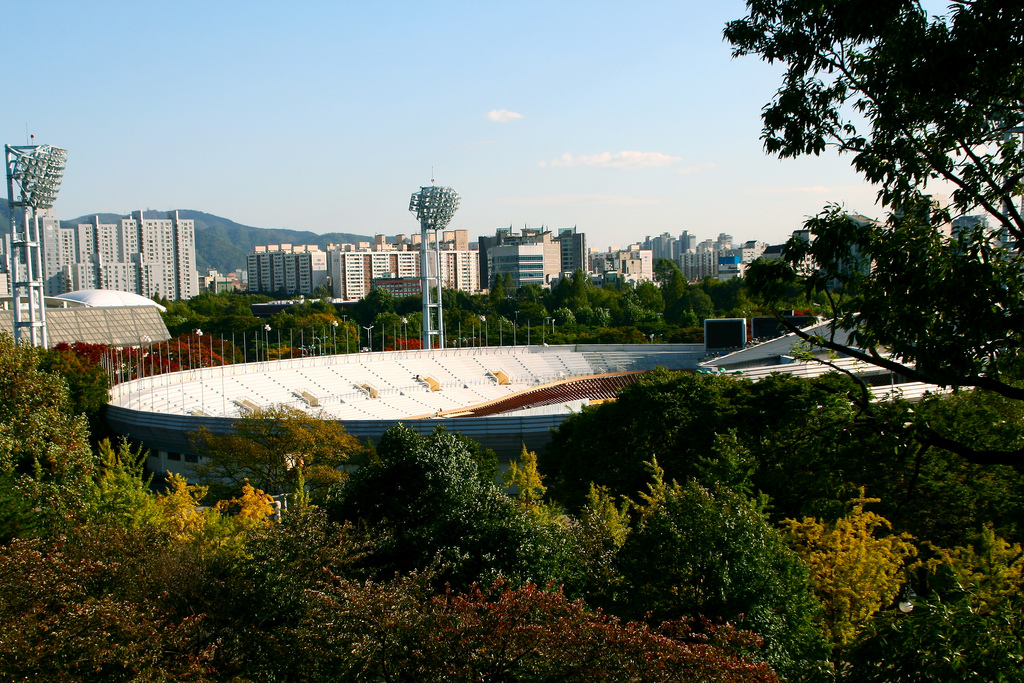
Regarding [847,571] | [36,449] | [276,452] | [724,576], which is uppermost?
[36,449]

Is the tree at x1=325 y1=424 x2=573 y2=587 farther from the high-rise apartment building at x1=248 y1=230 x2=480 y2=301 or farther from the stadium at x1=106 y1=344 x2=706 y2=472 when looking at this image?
the high-rise apartment building at x1=248 y1=230 x2=480 y2=301

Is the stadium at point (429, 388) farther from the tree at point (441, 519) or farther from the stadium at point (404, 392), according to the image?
the tree at point (441, 519)

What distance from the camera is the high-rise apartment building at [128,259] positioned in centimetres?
16950

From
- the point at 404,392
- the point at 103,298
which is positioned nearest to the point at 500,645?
the point at 404,392

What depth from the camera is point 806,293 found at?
19.6ft

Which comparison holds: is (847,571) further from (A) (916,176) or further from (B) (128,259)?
(B) (128,259)

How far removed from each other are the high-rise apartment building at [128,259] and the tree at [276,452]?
487 ft

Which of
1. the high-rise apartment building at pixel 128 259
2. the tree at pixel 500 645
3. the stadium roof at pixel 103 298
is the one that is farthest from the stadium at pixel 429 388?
the high-rise apartment building at pixel 128 259

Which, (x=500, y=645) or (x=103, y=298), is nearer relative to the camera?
(x=500, y=645)

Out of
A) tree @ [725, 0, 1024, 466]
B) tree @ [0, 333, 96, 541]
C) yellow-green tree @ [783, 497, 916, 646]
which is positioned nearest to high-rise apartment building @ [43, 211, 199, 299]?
tree @ [0, 333, 96, 541]

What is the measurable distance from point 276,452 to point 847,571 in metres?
16.6

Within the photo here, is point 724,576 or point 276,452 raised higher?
point 724,576

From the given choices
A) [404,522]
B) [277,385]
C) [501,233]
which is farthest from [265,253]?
[404,522]

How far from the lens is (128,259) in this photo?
19212cm
